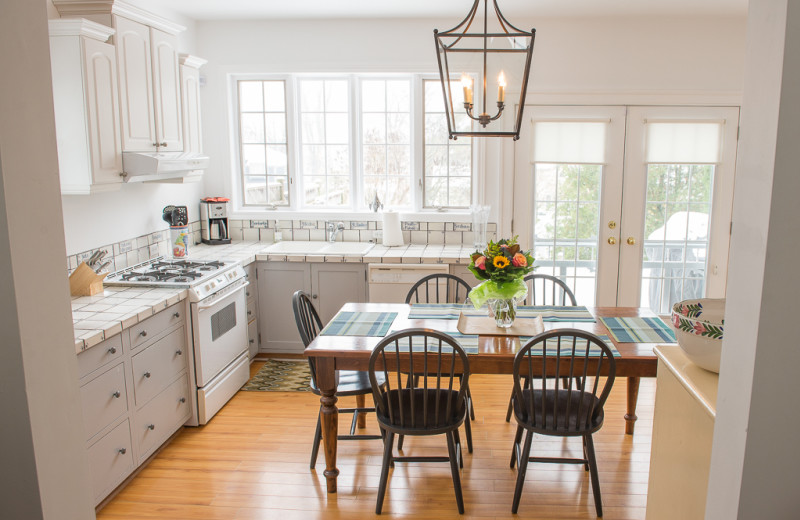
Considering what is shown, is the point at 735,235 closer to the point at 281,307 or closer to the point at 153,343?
the point at 153,343

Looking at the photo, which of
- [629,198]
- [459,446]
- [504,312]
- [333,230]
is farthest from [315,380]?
[629,198]

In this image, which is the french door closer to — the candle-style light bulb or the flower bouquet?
the flower bouquet

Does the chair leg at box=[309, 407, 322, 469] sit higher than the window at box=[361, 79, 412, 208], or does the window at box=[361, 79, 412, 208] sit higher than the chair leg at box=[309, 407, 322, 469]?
the window at box=[361, 79, 412, 208]

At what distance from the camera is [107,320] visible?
2975 millimetres

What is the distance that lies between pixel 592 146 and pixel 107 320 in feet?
12.2

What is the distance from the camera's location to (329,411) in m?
3.00

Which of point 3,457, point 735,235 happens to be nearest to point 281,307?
point 3,457

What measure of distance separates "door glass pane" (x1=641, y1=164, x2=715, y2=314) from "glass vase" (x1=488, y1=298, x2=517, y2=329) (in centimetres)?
243

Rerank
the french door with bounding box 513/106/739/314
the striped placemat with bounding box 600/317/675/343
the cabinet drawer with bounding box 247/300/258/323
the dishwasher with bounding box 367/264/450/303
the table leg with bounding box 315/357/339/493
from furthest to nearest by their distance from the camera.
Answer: the french door with bounding box 513/106/739/314
the cabinet drawer with bounding box 247/300/258/323
the dishwasher with bounding box 367/264/450/303
the striped placemat with bounding box 600/317/675/343
the table leg with bounding box 315/357/339/493

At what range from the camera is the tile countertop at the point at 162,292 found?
290 cm

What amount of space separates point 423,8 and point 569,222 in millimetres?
2029

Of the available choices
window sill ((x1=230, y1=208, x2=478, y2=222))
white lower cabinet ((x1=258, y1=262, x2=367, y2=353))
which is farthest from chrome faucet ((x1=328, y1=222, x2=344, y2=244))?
white lower cabinet ((x1=258, y1=262, x2=367, y2=353))

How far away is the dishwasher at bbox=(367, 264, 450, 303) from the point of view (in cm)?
467

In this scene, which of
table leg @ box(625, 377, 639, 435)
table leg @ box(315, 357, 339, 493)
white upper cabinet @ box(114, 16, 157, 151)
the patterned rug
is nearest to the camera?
table leg @ box(315, 357, 339, 493)
